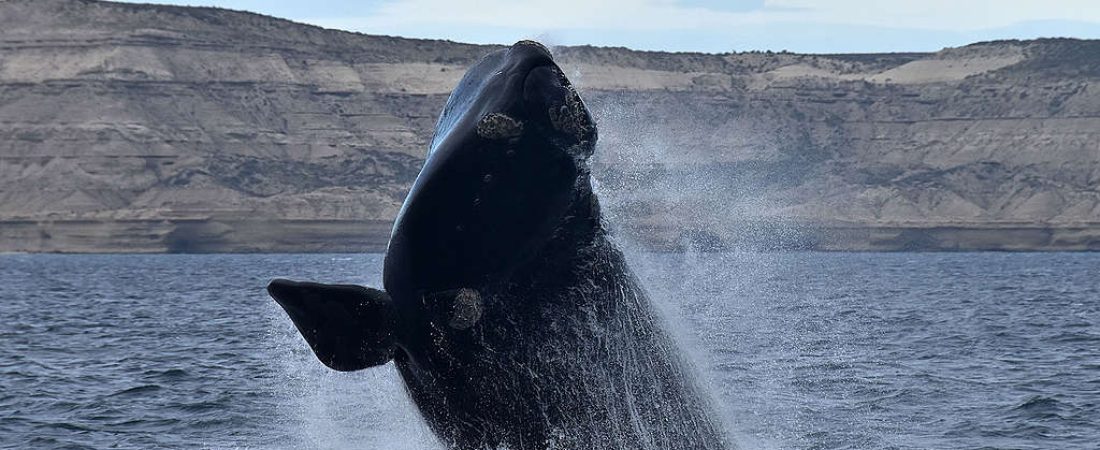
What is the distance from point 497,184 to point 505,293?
544mm

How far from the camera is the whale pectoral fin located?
647 centimetres

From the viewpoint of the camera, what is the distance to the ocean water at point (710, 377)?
15195mm

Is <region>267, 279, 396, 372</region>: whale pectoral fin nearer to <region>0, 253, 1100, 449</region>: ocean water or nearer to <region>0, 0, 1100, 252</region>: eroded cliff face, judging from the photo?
<region>0, 253, 1100, 449</region>: ocean water

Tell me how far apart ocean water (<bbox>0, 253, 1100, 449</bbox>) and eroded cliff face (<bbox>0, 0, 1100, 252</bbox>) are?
65.9 metres

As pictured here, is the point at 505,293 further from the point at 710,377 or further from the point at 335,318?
the point at 710,377

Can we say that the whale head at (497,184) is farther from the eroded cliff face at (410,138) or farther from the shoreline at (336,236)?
the eroded cliff face at (410,138)

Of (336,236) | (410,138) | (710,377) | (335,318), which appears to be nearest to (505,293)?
(335,318)

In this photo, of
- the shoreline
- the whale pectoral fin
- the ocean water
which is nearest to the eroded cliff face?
the shoreline

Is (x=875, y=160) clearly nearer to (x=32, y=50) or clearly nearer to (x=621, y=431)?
(x=32, y=50)

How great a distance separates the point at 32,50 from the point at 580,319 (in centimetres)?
12888

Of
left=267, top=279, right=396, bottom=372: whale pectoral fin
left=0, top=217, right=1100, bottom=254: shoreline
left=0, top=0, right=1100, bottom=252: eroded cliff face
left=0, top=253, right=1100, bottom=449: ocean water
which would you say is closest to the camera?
left=267, top=279, right=396, bottom=372: whale pectoral fin

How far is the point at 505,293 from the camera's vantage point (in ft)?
22.2

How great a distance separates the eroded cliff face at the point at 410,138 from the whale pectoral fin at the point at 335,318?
313ft

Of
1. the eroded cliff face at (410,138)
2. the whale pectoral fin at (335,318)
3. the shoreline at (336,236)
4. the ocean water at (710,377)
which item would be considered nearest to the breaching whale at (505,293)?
the whale pectoral fin at (335,318)
